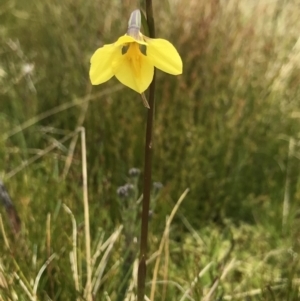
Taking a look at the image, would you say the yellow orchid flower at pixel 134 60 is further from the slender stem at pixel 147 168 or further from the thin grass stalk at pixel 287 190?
the thin grass stalk at pixel 287 190

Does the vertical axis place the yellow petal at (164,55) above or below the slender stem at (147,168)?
above

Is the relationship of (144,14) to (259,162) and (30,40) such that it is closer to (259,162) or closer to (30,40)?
(259,162)

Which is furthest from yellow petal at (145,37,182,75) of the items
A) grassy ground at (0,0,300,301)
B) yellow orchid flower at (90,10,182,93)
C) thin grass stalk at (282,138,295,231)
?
thin grass stalk at (282,138,295,231)

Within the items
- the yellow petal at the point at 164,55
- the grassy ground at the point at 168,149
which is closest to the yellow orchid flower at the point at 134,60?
the yellow petal at the point at 164,55

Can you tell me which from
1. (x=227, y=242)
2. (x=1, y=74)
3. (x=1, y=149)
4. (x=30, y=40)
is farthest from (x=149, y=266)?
(x=30, y=40)

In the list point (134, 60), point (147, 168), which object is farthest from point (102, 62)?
point (147, 168)

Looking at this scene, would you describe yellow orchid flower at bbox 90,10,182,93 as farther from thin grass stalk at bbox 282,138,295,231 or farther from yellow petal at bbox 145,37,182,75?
thin grass stalk at bbox 282,138,295,231

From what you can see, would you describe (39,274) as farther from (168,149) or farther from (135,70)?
(168,149)
